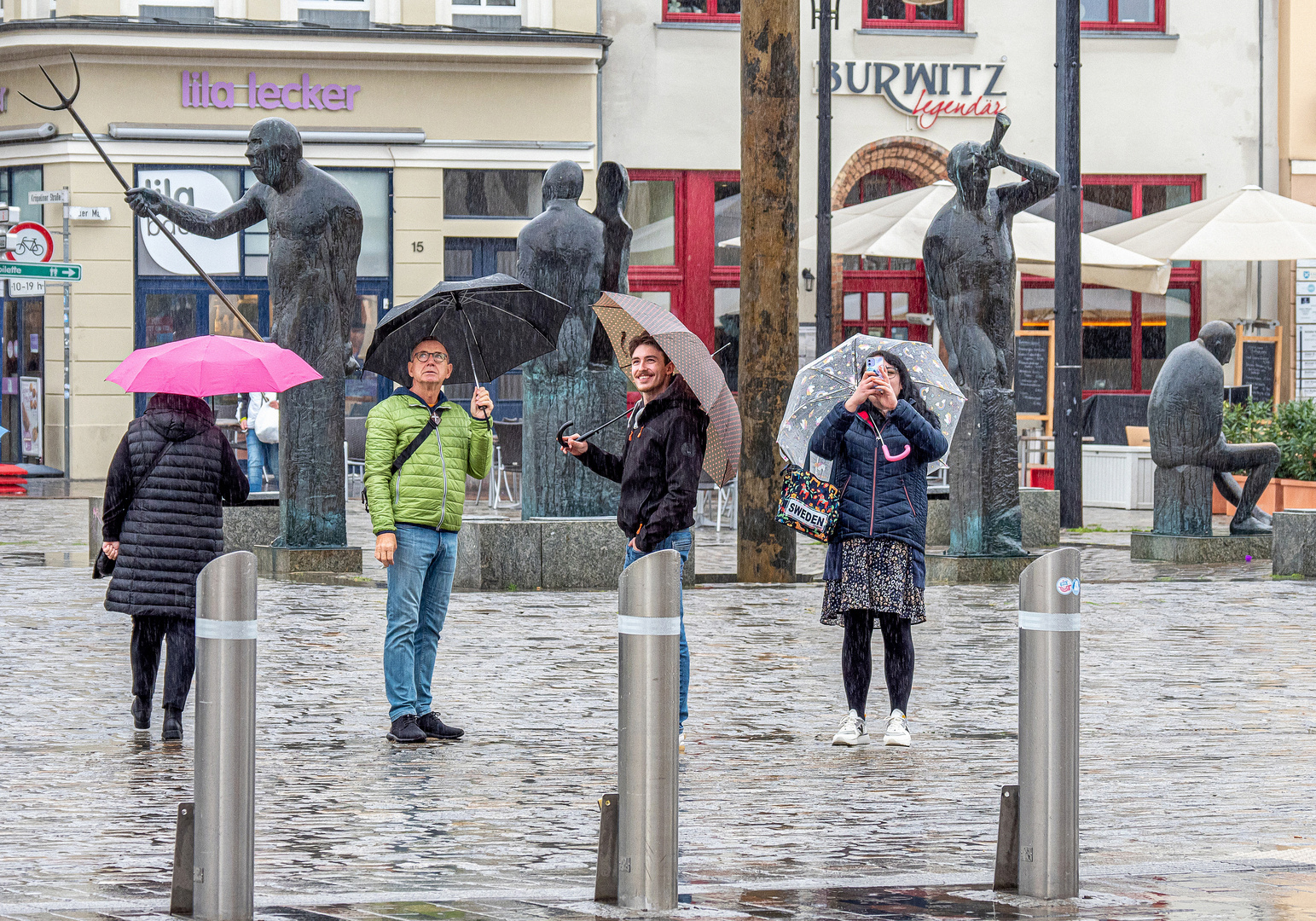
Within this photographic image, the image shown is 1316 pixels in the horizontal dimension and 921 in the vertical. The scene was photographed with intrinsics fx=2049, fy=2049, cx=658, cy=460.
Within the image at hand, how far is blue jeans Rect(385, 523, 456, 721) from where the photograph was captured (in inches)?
324

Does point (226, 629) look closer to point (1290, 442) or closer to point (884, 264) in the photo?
point (1290, 442)

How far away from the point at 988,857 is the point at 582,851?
1238mm

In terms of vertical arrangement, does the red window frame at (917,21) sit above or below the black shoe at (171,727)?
above

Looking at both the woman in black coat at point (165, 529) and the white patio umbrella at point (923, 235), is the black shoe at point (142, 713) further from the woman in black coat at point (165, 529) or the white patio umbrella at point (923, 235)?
the white patio umbrella at point (923, 235)

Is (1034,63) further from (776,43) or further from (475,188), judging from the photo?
(776,43)

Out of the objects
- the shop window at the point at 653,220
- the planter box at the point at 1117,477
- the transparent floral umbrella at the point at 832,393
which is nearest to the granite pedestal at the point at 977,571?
the transparent floral umbrella at the point at 832,393

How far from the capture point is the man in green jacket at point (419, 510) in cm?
823

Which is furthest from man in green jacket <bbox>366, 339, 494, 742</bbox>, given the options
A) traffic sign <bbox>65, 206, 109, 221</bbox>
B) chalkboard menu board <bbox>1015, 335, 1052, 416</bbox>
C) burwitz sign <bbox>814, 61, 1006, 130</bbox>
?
burwitz sign <bbox>814, 61, 1006, 130</bbox>

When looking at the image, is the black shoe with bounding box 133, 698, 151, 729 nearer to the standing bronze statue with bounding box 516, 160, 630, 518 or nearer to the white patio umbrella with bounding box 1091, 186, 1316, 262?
the standing bronze statue with bounding box 516, 160, 630, 518

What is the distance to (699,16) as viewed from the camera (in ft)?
89.5

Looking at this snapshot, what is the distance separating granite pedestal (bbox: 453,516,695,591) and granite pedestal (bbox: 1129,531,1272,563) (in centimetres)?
429

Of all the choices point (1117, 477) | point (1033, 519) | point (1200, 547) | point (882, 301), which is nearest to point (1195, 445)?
point (1200, 547)

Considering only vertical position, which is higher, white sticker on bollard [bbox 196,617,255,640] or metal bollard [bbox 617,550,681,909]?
white sticker on bollard [bbox 196,617,255,640]

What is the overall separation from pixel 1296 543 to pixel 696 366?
7869mm
